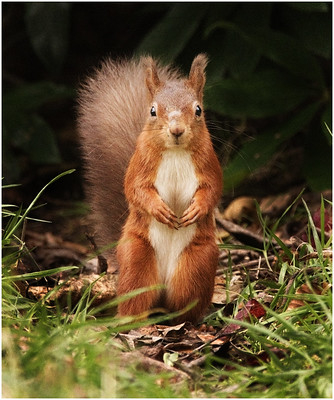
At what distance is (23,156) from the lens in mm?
7820

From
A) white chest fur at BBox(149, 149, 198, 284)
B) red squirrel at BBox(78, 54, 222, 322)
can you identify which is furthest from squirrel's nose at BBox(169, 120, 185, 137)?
white chest fur at BBox(149, 149, 198, 284)

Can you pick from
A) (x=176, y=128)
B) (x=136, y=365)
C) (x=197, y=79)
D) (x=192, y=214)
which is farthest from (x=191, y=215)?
(x=136, y=365)

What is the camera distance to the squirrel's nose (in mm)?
3521

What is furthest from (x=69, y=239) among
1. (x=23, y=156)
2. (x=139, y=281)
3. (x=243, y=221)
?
(x=139, y=281)

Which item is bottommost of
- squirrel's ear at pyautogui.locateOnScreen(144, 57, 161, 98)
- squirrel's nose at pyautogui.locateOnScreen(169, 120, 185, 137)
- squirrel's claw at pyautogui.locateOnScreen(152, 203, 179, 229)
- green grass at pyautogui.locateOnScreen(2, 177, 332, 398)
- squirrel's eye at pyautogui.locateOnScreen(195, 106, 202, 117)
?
green grass at pyautogui.locateOnScreen(2, 177, 332, 398)

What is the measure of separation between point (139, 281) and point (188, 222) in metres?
0.37

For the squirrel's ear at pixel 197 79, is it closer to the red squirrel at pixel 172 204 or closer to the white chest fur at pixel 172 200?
the red squirrel at pixel 172 204

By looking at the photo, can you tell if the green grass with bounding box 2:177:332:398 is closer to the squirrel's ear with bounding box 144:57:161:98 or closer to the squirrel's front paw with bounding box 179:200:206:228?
the squirrel's front paw with bounding box 179:200:206:228

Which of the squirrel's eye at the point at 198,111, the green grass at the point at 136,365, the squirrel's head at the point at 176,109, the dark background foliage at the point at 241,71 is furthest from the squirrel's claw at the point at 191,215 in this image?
the dark background foliage at the point at 241,71

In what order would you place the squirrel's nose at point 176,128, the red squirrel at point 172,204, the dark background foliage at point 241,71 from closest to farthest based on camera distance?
the squirrel's nose at point 176,128
the red squirrel at point 172,204
the dark background foliage at point 241,71

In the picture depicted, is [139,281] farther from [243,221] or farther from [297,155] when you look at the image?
[297,155]

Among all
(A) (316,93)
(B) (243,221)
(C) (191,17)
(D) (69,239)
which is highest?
(C) (191,17)

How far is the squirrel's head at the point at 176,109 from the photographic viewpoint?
356 centimetres

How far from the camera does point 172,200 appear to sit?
3703 millimetres
